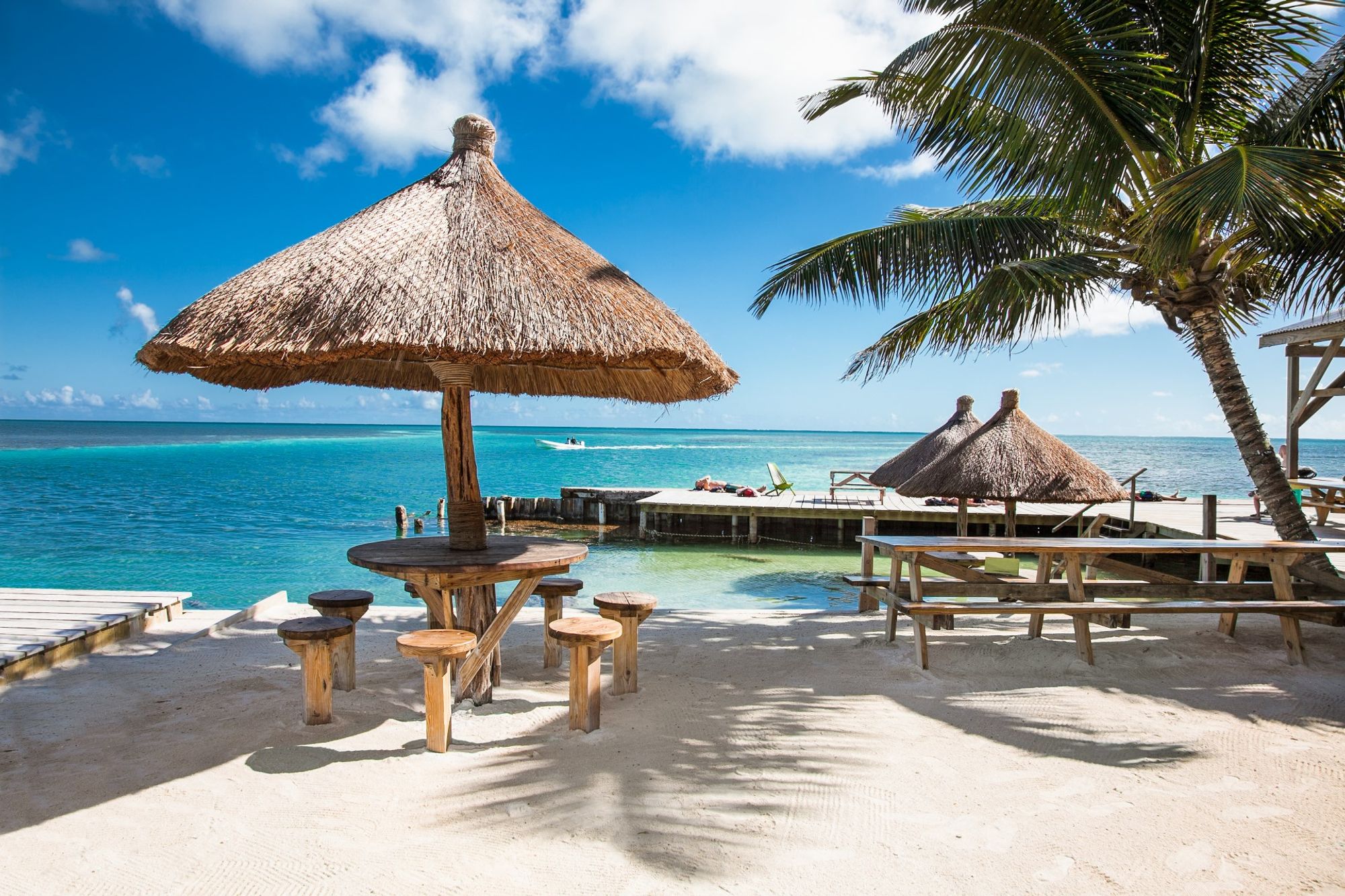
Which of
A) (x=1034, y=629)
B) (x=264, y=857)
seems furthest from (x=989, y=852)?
(x=1034, y=629)

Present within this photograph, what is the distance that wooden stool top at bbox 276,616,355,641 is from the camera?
12.9ft

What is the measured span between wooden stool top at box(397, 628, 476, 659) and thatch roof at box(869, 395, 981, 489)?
820 centimetres

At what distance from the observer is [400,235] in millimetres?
4230

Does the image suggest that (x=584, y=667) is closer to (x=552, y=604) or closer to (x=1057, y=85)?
(x=552, y=604)

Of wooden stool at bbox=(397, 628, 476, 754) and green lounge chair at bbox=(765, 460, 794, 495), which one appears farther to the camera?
green lounge chair at bbox=(765, 460, 794, 495)

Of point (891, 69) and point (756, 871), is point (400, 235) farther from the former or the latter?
point (891, 69)

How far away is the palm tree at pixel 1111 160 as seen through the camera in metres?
5.54

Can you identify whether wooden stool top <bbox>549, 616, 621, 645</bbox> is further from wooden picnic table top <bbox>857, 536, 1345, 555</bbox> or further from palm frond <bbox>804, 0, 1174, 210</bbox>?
palm frond <bbox>804, 0, 1174, 210</bbox>

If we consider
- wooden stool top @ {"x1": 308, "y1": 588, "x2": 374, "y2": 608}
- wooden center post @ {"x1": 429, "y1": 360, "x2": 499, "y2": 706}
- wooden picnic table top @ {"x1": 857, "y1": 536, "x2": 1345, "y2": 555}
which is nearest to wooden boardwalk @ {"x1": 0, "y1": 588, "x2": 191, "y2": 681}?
wooden stool top @ {"x1": 308, "y1": 588, "x2": 374, "y2": 608}

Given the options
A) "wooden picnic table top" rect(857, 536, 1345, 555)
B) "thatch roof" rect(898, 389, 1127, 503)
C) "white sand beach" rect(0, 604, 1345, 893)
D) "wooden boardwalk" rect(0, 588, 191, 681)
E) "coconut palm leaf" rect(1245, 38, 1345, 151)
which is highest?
"coconut palm leaf" rect(1245, 38, 1345, 151)

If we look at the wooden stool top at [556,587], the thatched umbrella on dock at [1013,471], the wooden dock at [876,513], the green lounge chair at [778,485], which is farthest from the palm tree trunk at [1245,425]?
the green lounge chair at [778,485]

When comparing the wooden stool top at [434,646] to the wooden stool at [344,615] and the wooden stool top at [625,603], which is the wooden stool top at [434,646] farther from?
the wooden stool at [344,615]

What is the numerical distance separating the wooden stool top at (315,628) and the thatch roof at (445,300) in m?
1.37

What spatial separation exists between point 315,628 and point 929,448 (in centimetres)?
934
